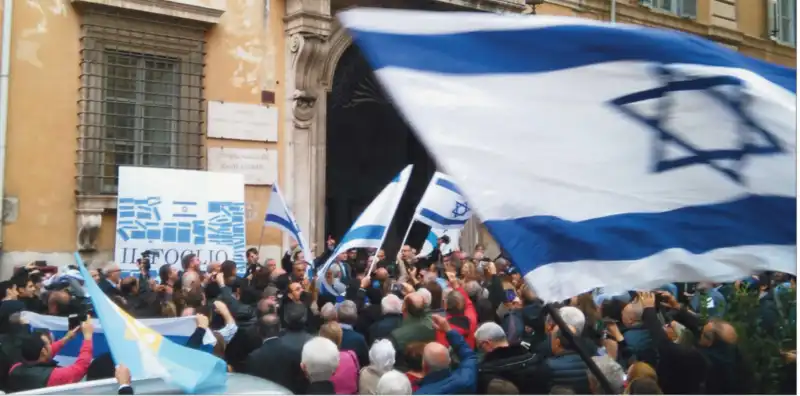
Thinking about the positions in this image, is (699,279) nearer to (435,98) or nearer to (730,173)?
Answer: (730,173)

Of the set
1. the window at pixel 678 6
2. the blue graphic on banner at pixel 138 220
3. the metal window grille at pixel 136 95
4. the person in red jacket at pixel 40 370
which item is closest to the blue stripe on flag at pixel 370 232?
the blue graphic on banner at pixel 138 220

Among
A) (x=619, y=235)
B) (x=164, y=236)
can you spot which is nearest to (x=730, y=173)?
(x=619, y=235)

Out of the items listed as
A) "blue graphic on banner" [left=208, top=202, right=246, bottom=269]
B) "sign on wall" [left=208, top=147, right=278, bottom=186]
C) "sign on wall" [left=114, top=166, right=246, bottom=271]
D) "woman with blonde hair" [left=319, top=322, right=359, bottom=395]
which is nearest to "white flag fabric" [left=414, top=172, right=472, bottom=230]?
"blue graphic on banner" [left=208, top=202, right=246, bottom=269]

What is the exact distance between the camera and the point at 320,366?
4211 millimetres

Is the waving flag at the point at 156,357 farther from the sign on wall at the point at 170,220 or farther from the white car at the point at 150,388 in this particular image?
the sign on wall at the point at 170,220

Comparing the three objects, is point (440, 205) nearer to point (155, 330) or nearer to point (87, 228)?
point (87, 228)

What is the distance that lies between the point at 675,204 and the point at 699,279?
0.27m

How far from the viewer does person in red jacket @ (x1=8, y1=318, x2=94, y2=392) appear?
183 inches

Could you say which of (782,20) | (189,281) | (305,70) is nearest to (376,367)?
(189,281)

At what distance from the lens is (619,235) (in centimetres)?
297

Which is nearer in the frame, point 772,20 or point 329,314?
point 329,314

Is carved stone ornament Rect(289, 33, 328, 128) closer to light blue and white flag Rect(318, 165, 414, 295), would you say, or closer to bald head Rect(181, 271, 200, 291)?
light blue and white flag Rect(318, 165, 414, 295)

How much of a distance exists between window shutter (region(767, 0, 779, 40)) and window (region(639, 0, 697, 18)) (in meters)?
3.27

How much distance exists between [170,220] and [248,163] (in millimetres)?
2758
